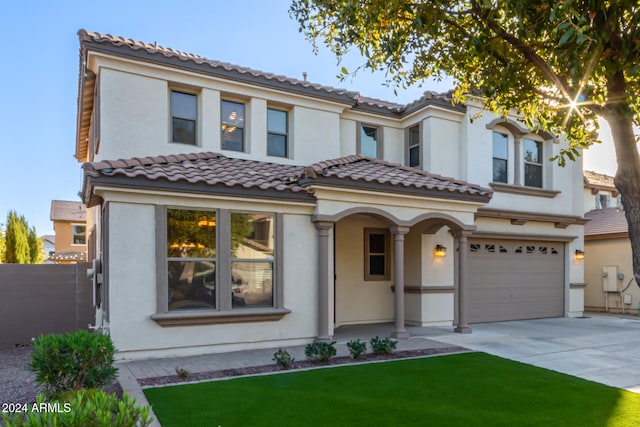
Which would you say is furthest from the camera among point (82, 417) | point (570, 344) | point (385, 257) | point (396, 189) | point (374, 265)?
point (385, 257)

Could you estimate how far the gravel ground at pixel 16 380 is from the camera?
19.9 ft

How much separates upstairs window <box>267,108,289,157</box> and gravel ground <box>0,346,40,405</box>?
678 centimetres

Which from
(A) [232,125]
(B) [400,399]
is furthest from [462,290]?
(A) [232,125]

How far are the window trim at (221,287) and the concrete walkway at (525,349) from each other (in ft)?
2.20

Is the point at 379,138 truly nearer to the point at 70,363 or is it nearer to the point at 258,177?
the point at 258,177

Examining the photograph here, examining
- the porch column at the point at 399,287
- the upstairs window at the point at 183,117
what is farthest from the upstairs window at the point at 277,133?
the porch column at the point at 399,287

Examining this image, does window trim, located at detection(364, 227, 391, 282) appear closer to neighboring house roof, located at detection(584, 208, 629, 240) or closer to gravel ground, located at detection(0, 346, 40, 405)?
gravel ground, located at detection(0, 346, 40, 405)

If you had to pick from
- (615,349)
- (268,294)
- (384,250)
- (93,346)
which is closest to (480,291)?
(384,250)

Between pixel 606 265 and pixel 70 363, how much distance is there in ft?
58.9

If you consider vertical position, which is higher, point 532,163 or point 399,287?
point 532,163

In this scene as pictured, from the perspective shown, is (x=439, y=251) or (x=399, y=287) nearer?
(x=399, y=287)

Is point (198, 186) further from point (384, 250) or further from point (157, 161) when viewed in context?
point (384, 250)

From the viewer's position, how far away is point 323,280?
9.31 m

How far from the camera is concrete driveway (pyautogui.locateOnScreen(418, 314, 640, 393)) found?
7.50 meters
